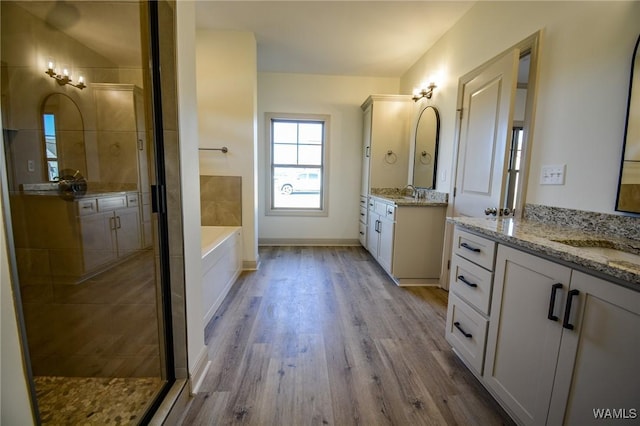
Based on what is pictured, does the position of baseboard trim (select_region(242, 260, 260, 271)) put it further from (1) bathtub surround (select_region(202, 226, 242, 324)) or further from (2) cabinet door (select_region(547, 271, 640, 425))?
(2) cabinet door (select_region(547, 271, 640, 425))

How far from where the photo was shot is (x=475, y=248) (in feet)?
4.75

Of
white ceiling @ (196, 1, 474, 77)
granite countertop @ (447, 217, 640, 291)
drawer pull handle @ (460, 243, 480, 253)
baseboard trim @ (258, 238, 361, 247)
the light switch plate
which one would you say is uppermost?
white ceiling @ (196, 1, 474, 77)

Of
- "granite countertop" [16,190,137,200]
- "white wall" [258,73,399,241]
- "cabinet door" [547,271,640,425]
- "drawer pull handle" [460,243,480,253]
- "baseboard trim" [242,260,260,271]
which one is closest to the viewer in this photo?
"cabinet door" [547,271,640,425]

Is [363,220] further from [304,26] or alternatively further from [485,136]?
[304,26]

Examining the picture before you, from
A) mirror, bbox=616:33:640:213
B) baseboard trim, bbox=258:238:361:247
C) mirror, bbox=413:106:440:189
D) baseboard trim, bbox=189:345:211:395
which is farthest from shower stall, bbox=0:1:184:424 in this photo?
baseboard trim, bbox=258:238:361:247

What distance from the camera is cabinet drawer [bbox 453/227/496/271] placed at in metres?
1.34

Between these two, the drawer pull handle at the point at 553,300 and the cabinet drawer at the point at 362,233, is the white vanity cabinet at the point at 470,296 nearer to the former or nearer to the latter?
the drawer pull handle at the point at 553,300

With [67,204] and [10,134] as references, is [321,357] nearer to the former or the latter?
[67,204]

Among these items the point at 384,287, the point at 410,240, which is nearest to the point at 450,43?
the point at 410,240

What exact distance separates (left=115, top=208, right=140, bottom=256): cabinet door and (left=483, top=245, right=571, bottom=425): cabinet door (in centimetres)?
189

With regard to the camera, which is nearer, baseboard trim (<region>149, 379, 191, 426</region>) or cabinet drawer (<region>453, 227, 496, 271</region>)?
baseboard trim (<region>149, 379, 191, 426</region>)

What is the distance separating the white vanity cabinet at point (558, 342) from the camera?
79 centimetres

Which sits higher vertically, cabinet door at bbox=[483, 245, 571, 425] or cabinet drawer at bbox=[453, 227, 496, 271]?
cabinet drawer at bbox=[453, 227, 496, 271]

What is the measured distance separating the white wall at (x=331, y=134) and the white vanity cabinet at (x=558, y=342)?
3.19 m
